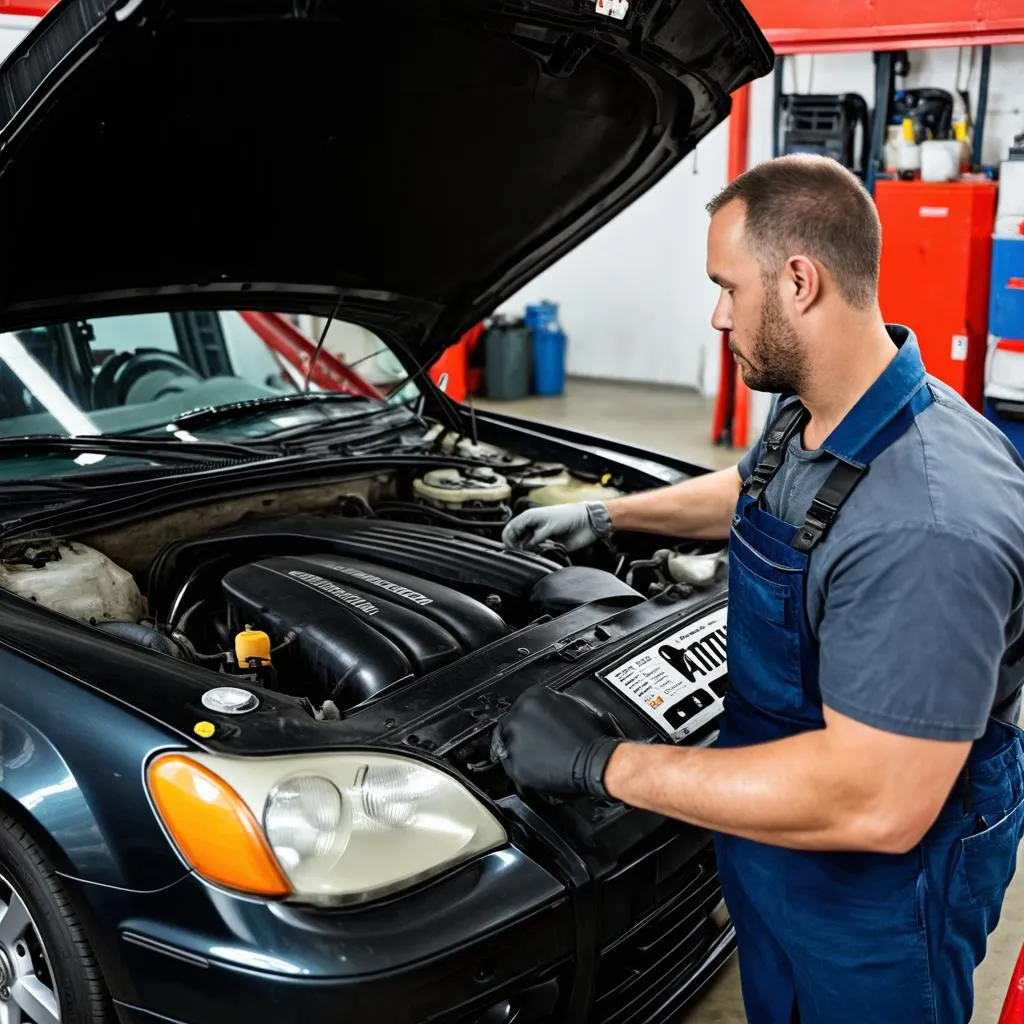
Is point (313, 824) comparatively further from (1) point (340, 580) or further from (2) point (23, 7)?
(2) point (23, 7)

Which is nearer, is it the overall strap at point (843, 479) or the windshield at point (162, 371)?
the overall strap at point (843, 479)

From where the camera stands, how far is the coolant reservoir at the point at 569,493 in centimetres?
275

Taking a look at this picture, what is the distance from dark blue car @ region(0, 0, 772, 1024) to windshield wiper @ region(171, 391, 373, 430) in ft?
0.04

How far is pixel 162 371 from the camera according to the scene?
2637mm

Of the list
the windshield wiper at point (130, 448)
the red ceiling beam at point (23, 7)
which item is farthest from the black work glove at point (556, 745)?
the red ceiling beam at point (23, 7)

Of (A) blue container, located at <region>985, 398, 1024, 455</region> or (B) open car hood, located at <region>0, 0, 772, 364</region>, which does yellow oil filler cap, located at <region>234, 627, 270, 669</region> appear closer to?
(B) open car hood, located at <region>0, 0, 772, 364</region>

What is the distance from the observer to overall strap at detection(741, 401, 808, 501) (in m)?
1.58

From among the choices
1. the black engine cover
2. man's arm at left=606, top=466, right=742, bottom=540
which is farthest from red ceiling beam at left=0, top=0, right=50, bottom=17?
man's arm at left=606, top=466, right=742, bottom=540

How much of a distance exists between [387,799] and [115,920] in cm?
36

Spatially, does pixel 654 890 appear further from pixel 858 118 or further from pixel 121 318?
pixel 858 118

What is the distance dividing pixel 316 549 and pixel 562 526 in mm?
A: 493

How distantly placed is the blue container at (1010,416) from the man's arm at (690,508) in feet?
11.7

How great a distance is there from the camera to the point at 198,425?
2.55 meters

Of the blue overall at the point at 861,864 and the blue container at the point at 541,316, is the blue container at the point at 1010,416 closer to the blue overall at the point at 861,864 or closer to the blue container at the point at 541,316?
the blue container at the point at 541,316
